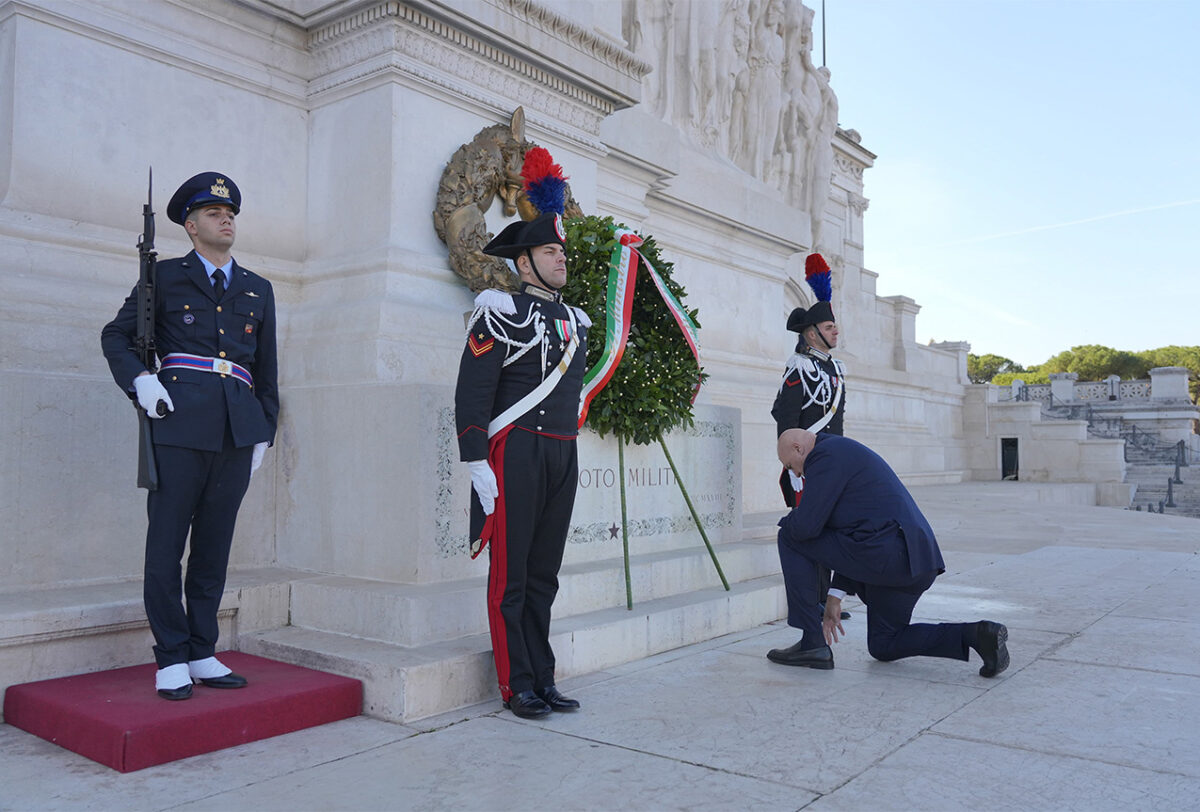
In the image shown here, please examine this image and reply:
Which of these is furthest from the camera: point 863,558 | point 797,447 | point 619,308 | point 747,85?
point 747,85

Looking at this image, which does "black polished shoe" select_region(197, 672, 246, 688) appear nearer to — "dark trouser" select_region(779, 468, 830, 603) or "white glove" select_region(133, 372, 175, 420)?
"white glove" select_region(133, 372, 175, 420)

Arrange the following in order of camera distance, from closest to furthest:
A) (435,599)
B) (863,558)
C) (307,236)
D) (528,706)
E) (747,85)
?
1. (528,706)
2. (435,599)
3. (863,558)
4. (307,236)
5. (747,85)

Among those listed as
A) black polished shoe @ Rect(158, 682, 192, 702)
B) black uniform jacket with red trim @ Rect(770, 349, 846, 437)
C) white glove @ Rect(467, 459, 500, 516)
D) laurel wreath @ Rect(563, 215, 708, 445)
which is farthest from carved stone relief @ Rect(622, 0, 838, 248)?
black polished shoe @ Rect(158, 682, 192, 702)

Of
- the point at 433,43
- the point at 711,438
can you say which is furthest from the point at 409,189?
the point at 711,438

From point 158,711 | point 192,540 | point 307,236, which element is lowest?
point 158,711

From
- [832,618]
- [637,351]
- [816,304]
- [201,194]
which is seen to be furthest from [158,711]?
[816,304]

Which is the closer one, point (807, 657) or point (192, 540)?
point (192, 540)

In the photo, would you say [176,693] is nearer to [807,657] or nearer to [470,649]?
[470,649]

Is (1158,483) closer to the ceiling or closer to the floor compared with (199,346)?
closer to the floor

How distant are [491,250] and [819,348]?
2.66m

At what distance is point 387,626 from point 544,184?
6.90 feet

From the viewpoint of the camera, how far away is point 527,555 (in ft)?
13.1

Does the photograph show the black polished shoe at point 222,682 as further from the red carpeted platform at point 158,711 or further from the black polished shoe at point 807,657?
the black polished shoe at point 807,657

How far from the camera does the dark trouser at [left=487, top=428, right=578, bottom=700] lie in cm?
392
